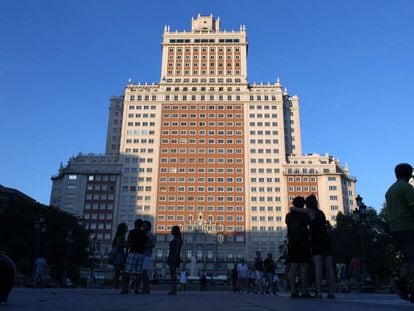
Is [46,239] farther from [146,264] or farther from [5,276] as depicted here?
[5,276]

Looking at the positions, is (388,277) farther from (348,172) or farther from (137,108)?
(137,108)

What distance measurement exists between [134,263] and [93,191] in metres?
85.5

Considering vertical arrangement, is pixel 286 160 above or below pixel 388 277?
above

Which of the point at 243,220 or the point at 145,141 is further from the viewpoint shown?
the point at 145,141

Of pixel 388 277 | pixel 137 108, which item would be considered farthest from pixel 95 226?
pixel 388 277

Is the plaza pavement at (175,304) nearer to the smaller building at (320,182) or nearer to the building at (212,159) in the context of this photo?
the building at (212,159)

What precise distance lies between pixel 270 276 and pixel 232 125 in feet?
257

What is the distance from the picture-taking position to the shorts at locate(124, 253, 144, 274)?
10.9m

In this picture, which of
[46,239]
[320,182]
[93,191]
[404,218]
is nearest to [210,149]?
[320,182]

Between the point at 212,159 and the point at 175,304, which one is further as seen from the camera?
the point at 212,159

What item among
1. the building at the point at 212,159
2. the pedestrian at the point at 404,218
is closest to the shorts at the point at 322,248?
the pedestrian at the point at 404,218

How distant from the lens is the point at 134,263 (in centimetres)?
1100

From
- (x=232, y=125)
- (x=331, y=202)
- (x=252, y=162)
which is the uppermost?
(x=232, y=125)

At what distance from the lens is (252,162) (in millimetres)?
92750
